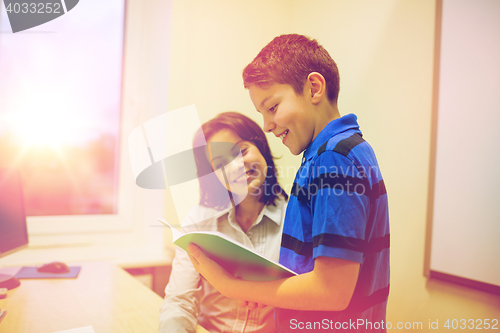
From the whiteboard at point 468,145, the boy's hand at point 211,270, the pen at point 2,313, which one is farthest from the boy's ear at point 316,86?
the pen at point 2,313

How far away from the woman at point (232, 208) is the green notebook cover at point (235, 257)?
0.48 m

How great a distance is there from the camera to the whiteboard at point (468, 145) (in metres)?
0.78

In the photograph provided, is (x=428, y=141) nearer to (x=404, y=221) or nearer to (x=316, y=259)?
(x=404, y=221)

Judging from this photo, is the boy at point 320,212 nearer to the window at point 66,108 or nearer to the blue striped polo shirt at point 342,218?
the blue striped polo shirt at point 342,218

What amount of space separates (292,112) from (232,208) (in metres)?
0.62

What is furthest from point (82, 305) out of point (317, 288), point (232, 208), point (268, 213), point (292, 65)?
point (292, 65)

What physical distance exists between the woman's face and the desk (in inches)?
19.0

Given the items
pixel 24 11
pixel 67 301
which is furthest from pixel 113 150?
pixel 67 301

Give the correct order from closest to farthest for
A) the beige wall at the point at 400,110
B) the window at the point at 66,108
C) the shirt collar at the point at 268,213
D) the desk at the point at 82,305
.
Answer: the desk at the point at 82,305 < the beige wall at the point at 400,110 < the shirt collar at the point at 268,213 < the window at the point at 66,108

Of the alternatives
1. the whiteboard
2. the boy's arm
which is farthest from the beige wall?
the boy's arm

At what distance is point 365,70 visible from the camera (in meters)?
1.03

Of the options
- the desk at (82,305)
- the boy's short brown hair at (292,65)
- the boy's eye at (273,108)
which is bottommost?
the desk at (82,305)

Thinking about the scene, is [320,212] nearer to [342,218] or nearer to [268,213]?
[342,218]

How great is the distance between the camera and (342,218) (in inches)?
17.3
